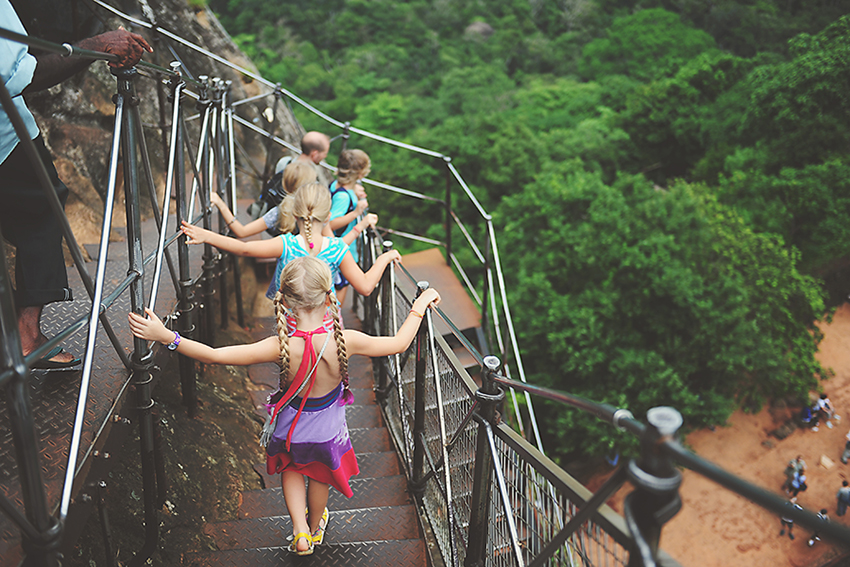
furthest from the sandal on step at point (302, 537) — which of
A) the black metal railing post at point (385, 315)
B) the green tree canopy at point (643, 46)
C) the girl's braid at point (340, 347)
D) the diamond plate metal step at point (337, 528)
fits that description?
the green tree canopy at point (643, 46)

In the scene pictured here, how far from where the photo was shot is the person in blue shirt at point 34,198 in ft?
6.44

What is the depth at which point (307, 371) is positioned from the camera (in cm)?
216

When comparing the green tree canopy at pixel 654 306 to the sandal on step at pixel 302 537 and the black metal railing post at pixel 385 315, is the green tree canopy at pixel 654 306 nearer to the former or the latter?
the black metal railing post at pixel 385 315

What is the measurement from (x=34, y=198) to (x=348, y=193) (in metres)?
2.10

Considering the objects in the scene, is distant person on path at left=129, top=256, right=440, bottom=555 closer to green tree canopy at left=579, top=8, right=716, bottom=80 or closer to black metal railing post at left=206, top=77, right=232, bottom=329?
black metal railing post at left=206, top=77, right=232, bottom=329

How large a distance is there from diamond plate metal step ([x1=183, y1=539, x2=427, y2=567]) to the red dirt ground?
1176 centimetres

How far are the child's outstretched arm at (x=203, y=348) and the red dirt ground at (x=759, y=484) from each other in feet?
41.4

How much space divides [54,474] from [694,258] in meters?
14.3

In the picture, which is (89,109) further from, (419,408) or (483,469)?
(483,469)

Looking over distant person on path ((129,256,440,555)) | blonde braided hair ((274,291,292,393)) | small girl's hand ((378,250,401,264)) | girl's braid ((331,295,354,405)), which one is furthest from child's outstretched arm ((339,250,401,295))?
blonde braided hair ((274,291,292,393))

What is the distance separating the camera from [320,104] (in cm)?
2705

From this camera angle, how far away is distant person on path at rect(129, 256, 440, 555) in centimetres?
206

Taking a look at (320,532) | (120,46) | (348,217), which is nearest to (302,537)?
(320,532)

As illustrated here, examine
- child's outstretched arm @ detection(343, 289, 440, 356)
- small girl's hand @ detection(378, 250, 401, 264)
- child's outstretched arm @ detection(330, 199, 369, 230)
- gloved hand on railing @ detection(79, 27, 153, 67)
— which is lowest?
child's outstretched arm @ detection(330, 199, 369, 230)
